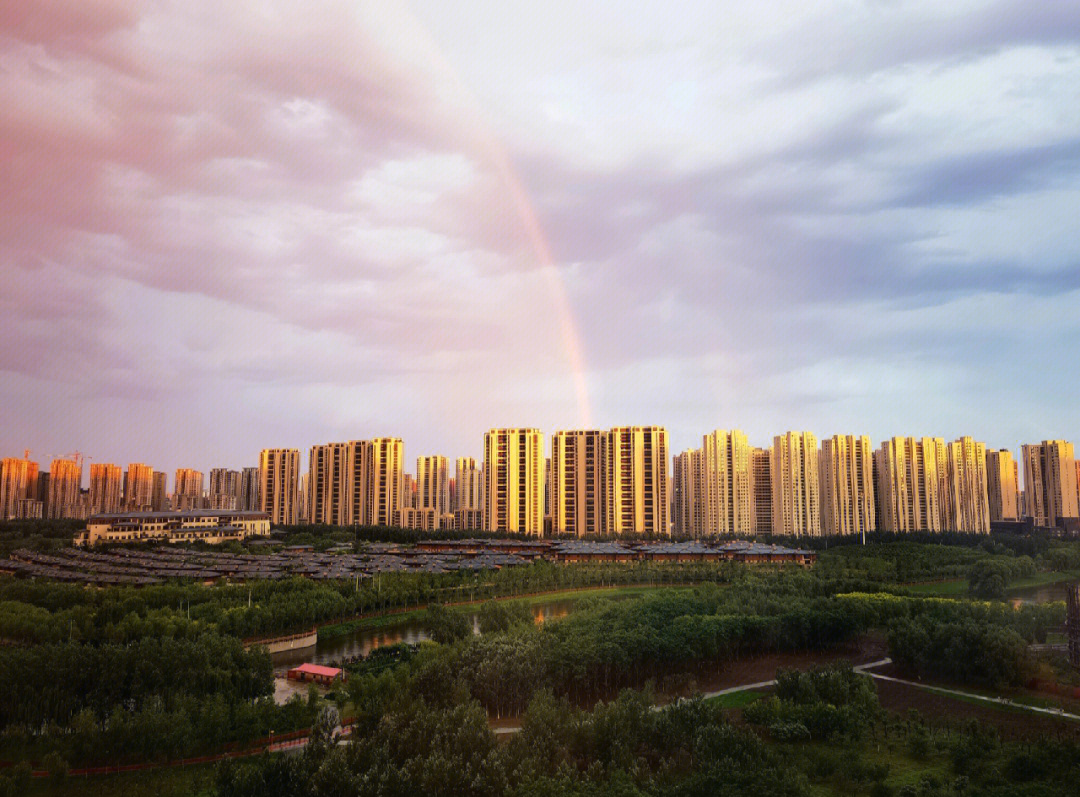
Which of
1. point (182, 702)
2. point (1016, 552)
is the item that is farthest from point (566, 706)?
point (1016, 552)

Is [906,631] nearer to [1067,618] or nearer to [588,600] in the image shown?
[1067,618]

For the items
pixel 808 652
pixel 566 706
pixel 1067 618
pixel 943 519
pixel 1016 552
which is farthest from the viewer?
pixel 943 519

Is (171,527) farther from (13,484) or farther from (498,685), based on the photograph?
(498,685)

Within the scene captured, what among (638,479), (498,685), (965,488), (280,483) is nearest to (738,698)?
(498,685)

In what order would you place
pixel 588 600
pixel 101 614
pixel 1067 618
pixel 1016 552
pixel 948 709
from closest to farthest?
pixel 948 709 → pixel 1067 618 → pixel 101 614 → pixel 588 600 → pixel 1016 552

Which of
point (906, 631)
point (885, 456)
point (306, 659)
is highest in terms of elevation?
point (885, 456)

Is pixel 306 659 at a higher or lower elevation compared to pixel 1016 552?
lower

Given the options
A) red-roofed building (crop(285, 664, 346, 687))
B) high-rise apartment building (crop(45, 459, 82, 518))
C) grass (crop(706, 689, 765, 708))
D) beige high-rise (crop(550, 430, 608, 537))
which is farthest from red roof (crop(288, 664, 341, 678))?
high-rise apartment building (crop(45, 459, 82, 518))

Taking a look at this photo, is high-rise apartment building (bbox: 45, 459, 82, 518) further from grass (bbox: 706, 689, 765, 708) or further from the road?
the road
